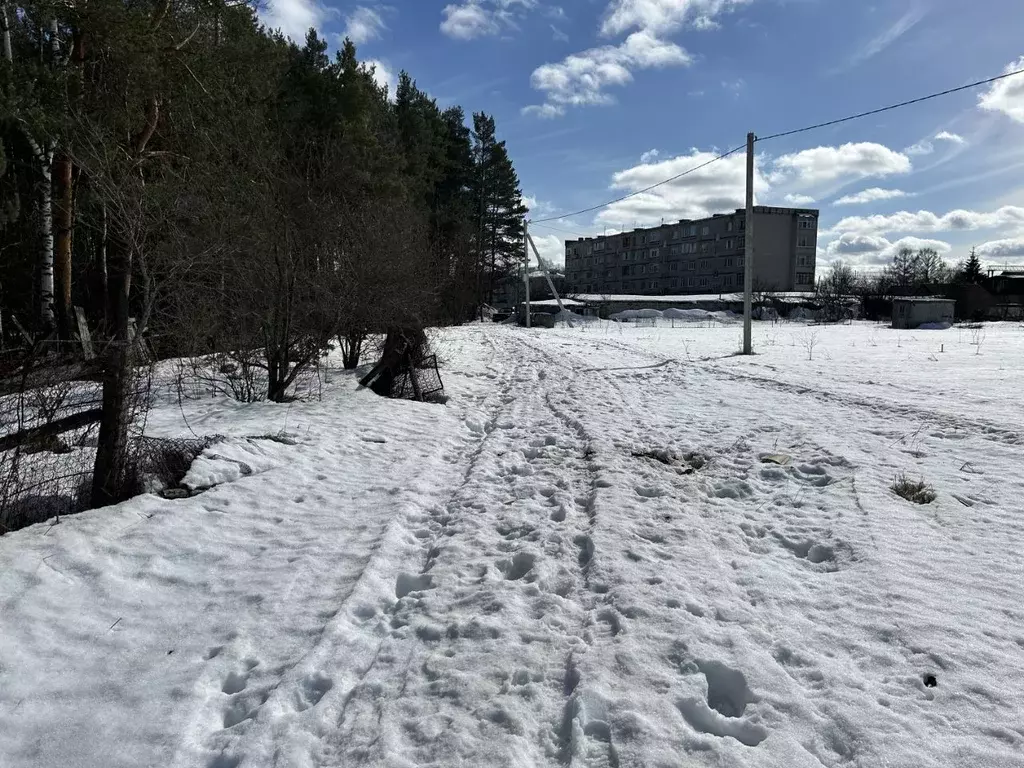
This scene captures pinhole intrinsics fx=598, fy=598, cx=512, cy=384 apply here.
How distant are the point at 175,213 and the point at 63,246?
10.0 metres

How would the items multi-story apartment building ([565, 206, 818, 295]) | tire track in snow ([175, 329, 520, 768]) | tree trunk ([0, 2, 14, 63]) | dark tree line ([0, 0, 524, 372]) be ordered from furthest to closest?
1. multi-story apartment building ([565, 206, 818, 295])
2. tree trunk ([0, 2, 14, 63])
3. dark tree line ([0, 0, 524, 372])
4. tire track in snow ([175, 329, 520, 768])

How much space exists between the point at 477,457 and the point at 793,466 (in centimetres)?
305

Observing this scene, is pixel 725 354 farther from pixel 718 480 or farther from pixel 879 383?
pixel 718 480

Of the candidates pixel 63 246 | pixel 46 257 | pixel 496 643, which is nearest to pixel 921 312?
pixel 496 643

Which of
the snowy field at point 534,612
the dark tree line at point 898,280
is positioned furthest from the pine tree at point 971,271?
the snowy field at point 534,612

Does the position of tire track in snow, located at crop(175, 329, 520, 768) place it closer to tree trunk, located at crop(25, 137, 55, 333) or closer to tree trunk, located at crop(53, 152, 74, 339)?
tree trunk, located at crop(53, 152, 74, 339)

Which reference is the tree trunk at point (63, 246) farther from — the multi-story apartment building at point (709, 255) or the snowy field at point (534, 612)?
the multi-story apartment building at point (709, 255)

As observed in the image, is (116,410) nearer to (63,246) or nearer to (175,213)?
(175,213)

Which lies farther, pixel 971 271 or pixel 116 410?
pixel 971 271

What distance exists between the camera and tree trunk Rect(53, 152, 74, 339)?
469 inches

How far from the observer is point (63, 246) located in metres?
13.8

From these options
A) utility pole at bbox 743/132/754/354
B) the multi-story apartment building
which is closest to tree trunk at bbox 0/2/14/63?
utility pole at bbox 743/132/754/354

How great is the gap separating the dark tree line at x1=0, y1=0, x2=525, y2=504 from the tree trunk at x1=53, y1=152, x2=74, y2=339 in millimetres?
47

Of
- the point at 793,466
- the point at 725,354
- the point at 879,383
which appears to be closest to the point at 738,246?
the point at 725,354
